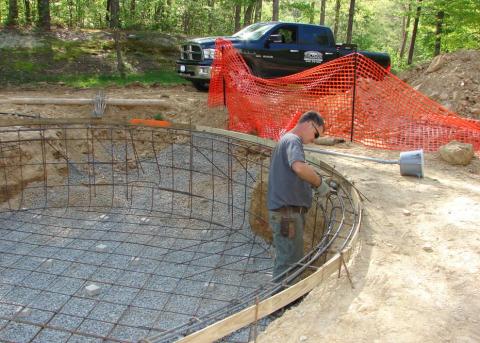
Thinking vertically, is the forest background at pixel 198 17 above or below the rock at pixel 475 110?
above

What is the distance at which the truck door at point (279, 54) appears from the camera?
12312 millimetres

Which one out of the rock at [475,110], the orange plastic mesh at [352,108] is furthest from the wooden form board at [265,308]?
the rock at [475,110]

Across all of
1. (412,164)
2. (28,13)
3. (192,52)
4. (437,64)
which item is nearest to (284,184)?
(412,164)

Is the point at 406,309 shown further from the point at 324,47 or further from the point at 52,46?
the point at 52,46

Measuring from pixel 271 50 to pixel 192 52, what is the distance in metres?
2.07

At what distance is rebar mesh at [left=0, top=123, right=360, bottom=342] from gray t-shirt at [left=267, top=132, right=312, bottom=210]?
1.68ft

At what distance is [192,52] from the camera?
12.5m

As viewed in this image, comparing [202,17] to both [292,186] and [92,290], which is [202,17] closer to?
[92,290]

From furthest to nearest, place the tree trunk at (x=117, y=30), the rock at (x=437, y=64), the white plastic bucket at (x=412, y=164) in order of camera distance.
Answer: the tree trunk at (x=117, y=30) < the rock at (x=437, y=64) < the white plastic bucket at (x=412, y=164)

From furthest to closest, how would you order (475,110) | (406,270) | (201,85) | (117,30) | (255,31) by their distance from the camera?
(117,30) → (201,85) → (255,31) → (475,110) → (406,270)

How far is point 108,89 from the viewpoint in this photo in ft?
46.0

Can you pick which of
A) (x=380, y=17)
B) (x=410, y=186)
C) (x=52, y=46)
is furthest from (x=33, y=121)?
(x=380, y=17)

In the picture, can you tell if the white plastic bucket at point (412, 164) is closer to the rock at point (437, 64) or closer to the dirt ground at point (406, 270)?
the dirt ground at point (406, 270)

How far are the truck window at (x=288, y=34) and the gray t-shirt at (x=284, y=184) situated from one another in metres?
8.59
